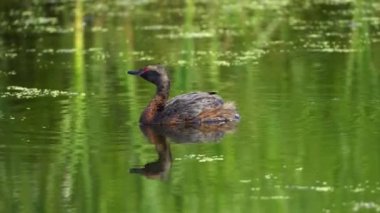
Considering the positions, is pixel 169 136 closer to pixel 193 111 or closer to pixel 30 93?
pixel 193 111

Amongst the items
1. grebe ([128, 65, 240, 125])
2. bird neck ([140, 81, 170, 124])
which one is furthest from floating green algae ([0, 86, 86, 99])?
grebe ([128, 65, 240, 125])

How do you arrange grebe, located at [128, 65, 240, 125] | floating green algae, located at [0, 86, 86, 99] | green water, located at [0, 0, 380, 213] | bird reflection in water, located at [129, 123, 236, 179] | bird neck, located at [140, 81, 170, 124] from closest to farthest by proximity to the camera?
green water, located at [0, 0, 380, 213] → bird reflection in water, located at [129, 123, 236, 179] → grebe, located at [128, 65, 240, 125] → bird neck, located at [140, 81, 170, 124] → floating green algae, located at [0, 86, 86, 99]

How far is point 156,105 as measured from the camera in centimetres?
1104

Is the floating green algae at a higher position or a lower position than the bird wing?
lower

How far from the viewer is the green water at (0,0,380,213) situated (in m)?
7.89

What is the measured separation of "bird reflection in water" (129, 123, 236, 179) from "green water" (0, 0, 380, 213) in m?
0.05

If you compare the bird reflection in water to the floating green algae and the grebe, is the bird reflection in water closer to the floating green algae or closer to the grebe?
the grebe

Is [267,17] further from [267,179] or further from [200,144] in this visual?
[267,179]

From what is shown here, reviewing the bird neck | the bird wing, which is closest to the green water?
the bird neck

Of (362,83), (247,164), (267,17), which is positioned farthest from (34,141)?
(267,17)

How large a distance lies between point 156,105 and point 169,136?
30.8 inches

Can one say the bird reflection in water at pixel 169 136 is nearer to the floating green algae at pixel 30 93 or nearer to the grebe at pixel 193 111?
the grebe at pixel 193 111

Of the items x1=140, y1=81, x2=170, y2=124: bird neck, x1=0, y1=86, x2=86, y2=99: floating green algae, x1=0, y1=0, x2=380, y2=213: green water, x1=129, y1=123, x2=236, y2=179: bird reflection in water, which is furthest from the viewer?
x1=0, y1=86, x2=86, y2=99: floating green algae

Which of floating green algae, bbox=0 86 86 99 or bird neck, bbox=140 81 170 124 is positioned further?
floating green algae, bbox=0 86 86 99
